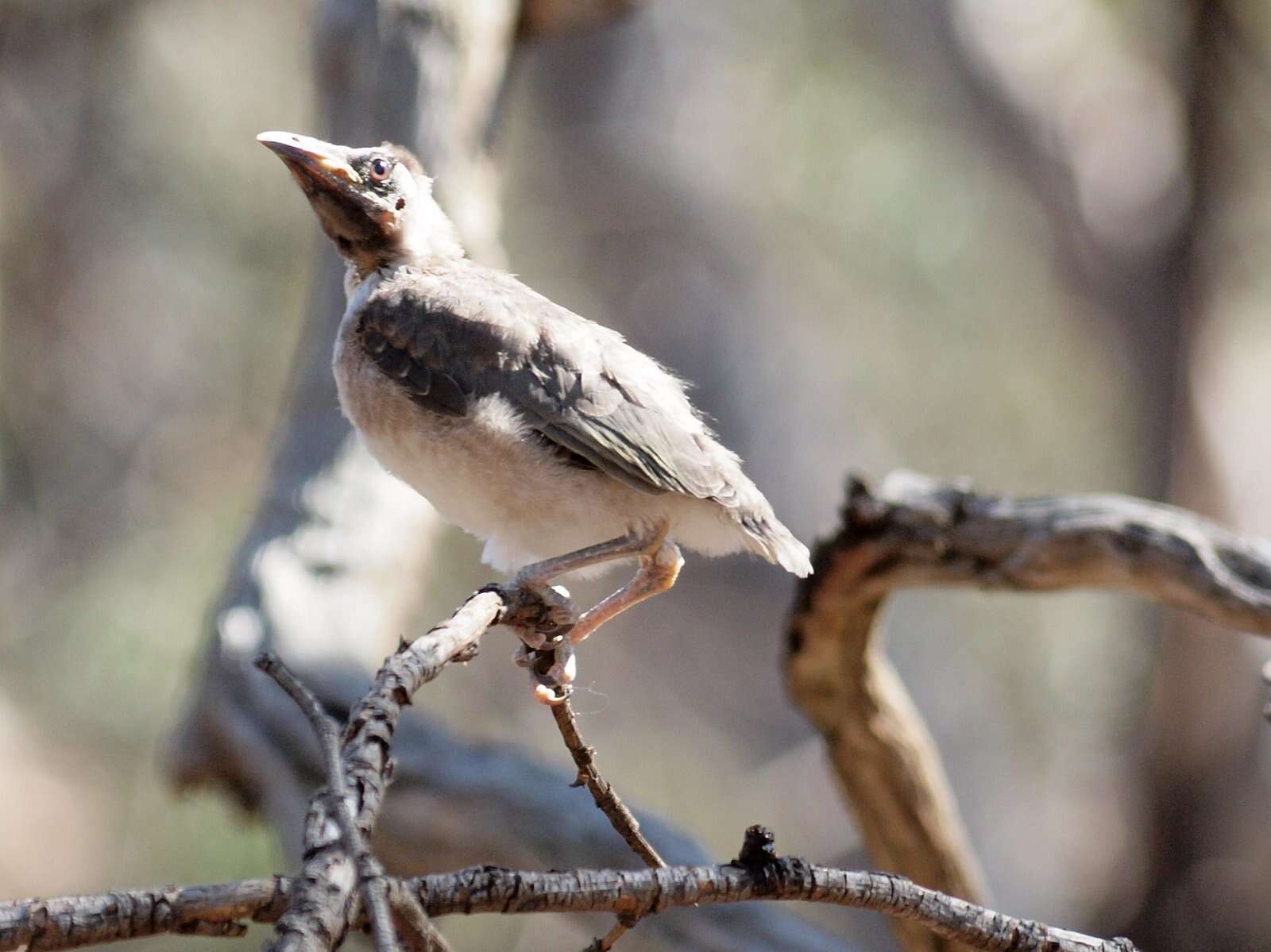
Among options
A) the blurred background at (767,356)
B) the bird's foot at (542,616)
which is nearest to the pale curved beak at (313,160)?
the bird's foot at (542,616)

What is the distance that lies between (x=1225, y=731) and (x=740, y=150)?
5936 millimetres

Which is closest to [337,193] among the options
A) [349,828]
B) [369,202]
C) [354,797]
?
[369,202]

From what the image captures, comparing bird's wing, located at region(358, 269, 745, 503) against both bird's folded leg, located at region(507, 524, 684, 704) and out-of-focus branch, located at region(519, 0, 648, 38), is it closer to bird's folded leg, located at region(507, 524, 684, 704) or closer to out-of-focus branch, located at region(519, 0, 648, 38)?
bird's folded leg, located at region(507, 524, 684, 704)

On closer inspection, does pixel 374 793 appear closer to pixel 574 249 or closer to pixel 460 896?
pixel 460 896

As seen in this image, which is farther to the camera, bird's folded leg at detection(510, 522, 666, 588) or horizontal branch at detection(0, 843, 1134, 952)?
bird's folded leg at detection(510, 522, 666, 588)

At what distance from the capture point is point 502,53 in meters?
6.19

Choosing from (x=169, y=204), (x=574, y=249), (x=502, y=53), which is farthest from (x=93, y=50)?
(x=502, y=53)

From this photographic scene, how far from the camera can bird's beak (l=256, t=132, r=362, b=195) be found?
3.52 metres

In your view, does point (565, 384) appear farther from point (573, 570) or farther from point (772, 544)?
point (772, 544)

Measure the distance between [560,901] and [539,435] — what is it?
1.49m

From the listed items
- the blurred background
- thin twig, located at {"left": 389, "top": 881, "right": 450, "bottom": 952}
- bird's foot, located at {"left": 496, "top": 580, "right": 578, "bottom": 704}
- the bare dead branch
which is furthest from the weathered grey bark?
the blurred background

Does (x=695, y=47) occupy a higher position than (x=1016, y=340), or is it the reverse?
(x=695, y=47)

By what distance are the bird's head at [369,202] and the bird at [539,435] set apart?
15 mm

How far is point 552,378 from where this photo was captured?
3.38 metres
